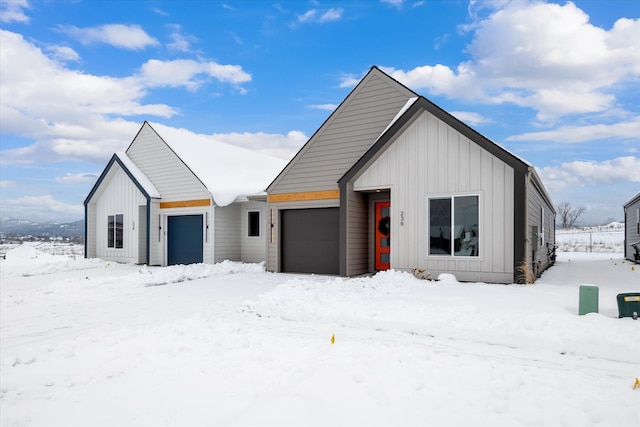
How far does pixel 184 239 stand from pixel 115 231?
4516 mm

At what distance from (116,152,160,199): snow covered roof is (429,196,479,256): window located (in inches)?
521

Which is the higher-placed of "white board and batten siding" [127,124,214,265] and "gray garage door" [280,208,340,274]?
"white board and batten siding" [127,124,214,265]

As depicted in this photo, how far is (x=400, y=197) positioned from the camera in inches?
480

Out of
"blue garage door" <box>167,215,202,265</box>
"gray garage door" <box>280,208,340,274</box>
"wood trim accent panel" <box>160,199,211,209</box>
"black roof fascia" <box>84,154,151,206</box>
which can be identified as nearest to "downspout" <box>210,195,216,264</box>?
"wood trim accent panel" <box>160,199,211,209</box>

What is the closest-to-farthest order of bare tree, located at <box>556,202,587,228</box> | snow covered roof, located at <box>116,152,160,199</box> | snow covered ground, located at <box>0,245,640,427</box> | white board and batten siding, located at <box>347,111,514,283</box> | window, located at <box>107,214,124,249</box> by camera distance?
snow covered ground, located at <box>0,245,640,427</box> < white board and batten siding, located at <box>347,111,514,283</box> < snow covered roof, located at <box>116,152,160,199</box> < window, located at <box>107,214,124,249</box> < bare tree, located at <box>556,202,587,228</box>

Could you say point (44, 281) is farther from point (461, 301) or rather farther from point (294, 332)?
point (461, 301)

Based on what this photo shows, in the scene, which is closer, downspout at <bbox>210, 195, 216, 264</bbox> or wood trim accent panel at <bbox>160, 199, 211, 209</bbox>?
downspout at <bbox>210, 195, 216, 264</bbox>

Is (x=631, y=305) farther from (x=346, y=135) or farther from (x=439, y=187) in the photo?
(x=346, y=135)

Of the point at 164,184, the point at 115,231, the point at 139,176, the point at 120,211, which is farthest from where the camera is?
the point at 115,231

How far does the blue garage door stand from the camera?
1862cm

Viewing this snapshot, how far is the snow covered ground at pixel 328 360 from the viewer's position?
385cm

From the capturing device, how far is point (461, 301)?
8031 mm

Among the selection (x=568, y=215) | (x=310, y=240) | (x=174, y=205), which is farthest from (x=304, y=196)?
(x=568, y=215)

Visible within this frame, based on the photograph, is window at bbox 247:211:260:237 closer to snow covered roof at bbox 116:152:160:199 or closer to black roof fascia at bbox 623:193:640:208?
snow covered roof at bbox 116:152:160:199
